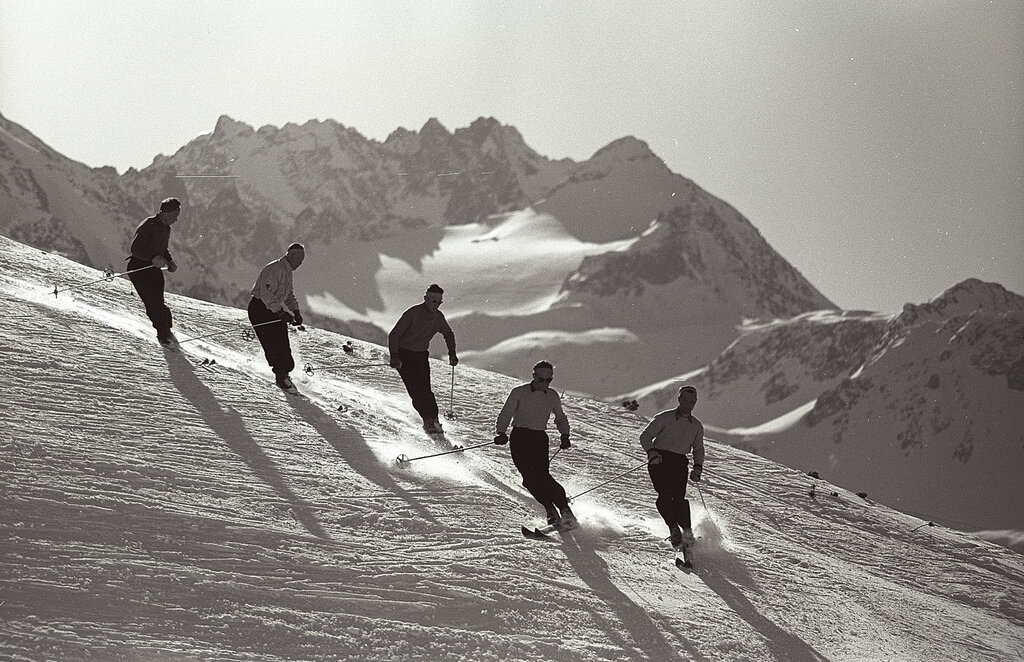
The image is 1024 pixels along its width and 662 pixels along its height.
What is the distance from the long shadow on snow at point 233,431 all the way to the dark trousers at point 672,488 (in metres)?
3.72

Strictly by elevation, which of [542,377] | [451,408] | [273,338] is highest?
[542,377]

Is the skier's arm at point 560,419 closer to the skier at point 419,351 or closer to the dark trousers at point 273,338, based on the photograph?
the skier at point 419,351

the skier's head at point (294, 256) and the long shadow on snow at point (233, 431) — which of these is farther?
the skier's head at point (294, 256)


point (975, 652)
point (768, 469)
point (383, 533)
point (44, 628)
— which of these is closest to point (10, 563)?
point (44, 628)

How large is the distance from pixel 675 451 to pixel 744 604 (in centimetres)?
189

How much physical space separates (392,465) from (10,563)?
4.44 meters

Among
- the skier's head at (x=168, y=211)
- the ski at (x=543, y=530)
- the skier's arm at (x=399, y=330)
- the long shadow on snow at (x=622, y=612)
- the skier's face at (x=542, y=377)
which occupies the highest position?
the skier's head at (x=168, y=211)

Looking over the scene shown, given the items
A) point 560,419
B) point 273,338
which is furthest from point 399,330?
point 560,419

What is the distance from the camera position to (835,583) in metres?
10.9

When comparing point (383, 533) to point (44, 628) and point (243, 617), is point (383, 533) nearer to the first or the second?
point (243, 617)

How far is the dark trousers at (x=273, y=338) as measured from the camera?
12.8 m

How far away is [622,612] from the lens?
26.5ft

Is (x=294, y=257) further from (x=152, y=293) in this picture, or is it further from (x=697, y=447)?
(x=697, y=447)

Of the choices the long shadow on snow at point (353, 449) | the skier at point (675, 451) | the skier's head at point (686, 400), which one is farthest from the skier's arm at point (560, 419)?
the long shadow on snow at point (353, 449)
